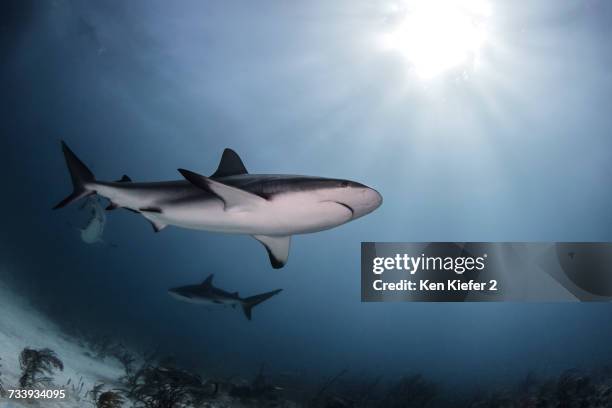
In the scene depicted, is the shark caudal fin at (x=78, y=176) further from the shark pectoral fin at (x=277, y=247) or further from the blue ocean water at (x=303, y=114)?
the blue ocean water at (x=303, y=114)

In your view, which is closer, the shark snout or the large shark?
the shark snout

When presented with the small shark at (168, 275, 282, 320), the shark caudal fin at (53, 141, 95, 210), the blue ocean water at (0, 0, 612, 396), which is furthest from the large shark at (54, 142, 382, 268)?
the blue ocean water at (0, 0, 612, 396)

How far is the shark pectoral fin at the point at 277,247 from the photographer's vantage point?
17.1ft

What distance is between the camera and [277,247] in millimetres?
5301

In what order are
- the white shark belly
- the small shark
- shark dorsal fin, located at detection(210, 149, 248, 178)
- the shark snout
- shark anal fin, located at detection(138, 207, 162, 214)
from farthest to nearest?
1. the small shark
2. shark dorsal fin, located at detection(210, 149, 248, 178)
3. shark anal fin, located at detection(138, 207, 162, 214)
4. the white shark belly
5. the shark snout

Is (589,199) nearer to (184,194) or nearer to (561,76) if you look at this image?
(561,76)

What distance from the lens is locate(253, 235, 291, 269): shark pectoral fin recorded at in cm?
523

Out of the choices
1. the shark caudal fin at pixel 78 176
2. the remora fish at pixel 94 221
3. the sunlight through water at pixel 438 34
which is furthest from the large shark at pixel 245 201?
the sunlight through water at pixel 438 34

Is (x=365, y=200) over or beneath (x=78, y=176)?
beneath

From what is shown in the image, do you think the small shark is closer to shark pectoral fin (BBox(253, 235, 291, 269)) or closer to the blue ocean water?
shark pectoral fin (BBox(253, 235, 291, 269))

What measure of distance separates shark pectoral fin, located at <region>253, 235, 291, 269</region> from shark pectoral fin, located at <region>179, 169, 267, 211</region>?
1217 millimetres

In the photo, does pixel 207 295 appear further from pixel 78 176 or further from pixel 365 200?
pixel 365 200

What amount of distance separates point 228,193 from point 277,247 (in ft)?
5.55

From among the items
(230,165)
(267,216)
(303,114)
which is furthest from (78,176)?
(303,114)
